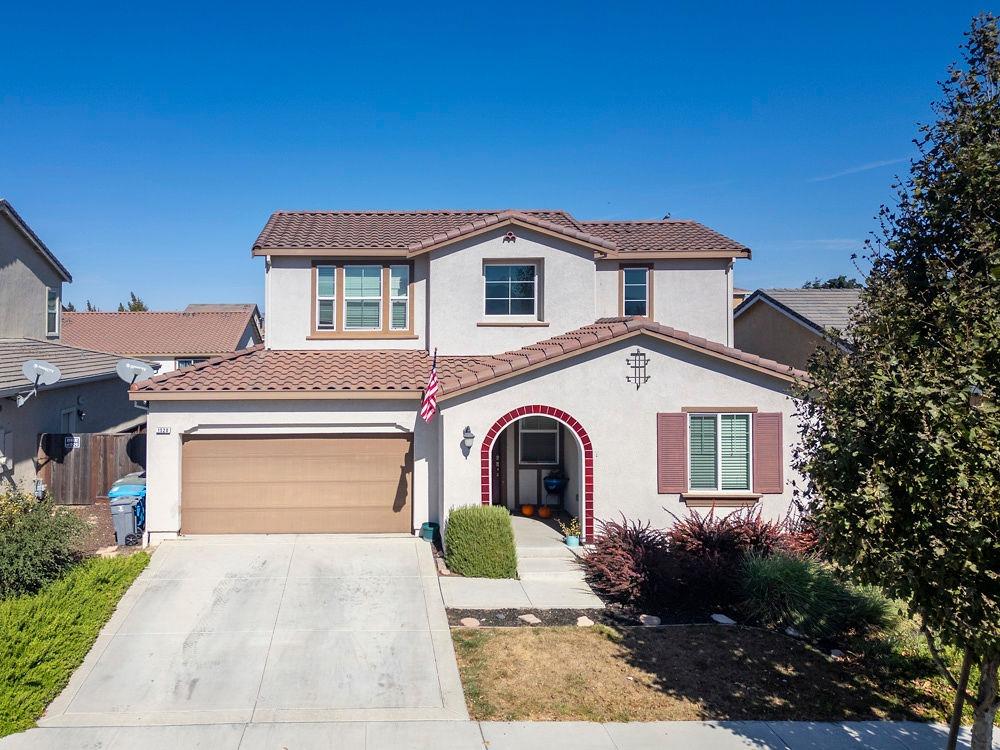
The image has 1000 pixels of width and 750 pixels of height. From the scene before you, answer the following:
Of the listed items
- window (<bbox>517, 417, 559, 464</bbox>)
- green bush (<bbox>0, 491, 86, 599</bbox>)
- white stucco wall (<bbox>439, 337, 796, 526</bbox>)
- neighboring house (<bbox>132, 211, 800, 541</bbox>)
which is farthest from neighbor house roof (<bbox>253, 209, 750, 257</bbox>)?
green bush (<bbox>0, 491, 86, 599</bbox>)

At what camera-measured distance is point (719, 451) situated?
1264 cm

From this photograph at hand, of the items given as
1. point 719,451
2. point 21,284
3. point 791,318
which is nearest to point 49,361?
point 21,284

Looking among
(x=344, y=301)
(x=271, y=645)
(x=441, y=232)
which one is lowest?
(x=271, y=645)

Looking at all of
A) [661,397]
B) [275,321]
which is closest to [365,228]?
→ [275,321]

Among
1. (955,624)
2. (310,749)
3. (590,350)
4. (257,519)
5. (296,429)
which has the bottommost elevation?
(310,749)

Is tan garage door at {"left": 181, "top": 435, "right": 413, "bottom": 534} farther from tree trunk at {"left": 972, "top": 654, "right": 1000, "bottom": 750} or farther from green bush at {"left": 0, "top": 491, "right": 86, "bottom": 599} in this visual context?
tree trunk at {"left": 972, "top": 654, "right": 1000, "bottom": 750}

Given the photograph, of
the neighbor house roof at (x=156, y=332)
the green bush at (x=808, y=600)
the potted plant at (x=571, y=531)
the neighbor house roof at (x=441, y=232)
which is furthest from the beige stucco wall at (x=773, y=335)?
the neighbor house roof at (x=156, y=332)

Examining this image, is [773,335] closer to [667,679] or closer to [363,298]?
[363,298]

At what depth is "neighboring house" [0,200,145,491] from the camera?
15.0 meters

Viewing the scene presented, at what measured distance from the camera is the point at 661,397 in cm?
1255

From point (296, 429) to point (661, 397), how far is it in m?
7.15

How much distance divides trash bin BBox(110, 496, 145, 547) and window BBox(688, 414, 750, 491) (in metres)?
10.7

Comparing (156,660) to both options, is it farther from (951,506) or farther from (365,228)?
(365,228)

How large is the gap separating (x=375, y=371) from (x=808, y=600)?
8943 mm
